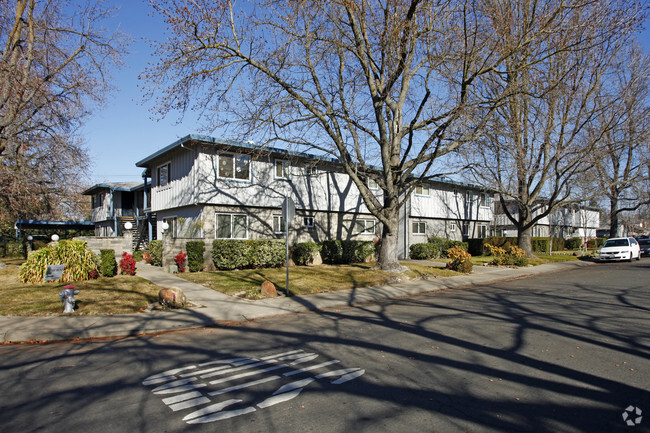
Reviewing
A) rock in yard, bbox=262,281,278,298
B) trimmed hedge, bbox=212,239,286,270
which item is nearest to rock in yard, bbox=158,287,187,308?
rock in yard, bbox=262,281,278,298

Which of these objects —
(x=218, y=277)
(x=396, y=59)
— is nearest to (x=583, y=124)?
(x=396, y=59)

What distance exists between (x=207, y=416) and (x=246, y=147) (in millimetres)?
16633

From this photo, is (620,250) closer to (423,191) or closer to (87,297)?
(423,191)

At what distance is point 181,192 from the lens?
20.5m

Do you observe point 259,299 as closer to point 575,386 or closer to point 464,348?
point 464,348

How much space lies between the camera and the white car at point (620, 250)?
2765 cm

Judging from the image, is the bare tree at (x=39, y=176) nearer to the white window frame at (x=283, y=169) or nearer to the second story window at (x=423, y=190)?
the white window frame at (x=283, y=169)

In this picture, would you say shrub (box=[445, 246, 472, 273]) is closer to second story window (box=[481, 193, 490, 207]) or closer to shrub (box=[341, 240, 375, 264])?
shrub (box=[341, 240, 375, 264])

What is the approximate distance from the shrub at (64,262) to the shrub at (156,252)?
5502mm

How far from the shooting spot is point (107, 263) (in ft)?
47.6

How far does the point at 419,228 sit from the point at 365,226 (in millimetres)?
6299

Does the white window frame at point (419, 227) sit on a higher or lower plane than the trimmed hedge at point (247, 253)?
higher

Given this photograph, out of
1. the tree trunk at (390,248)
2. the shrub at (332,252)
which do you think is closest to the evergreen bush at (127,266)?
the tree trunk at (390,248)

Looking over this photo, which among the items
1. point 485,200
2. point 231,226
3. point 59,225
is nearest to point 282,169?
point 231,226
